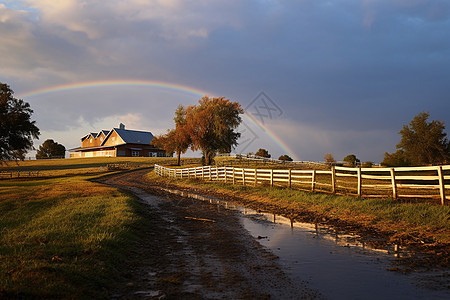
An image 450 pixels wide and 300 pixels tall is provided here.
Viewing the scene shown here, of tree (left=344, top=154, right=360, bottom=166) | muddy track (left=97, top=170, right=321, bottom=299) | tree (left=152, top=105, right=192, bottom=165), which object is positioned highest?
tree (left=152, top=105, right=192, bottom=165)

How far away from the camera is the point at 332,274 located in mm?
5789

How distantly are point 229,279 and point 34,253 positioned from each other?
159 inches

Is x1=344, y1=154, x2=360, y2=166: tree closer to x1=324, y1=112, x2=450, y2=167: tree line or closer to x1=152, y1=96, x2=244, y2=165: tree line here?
x1=324, y1=112, x2=450, y2=167: tree line

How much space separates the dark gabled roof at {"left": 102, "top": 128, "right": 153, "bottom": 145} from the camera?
8604 centimetres

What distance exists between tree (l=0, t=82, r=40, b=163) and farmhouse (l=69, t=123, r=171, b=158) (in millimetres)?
42482

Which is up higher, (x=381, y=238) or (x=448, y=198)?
(x=448, y=198)

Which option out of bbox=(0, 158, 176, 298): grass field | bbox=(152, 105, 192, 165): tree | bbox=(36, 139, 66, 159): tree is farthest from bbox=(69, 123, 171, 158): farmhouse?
bbox=(0, 158, 176, 298): grass field

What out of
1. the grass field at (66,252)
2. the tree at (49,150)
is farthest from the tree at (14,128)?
the tree at (49,150)

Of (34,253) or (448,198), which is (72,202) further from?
(448,198)

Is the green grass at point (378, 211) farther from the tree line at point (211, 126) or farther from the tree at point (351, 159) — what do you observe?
the tree at point (351, 159)

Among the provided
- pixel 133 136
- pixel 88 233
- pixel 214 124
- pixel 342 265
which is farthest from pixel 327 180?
pixel 133 136

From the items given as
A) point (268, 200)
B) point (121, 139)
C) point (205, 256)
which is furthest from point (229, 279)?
point (121, 139)

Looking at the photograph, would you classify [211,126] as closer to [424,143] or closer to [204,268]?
[424,143]

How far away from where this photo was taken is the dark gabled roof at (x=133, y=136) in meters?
86.0
